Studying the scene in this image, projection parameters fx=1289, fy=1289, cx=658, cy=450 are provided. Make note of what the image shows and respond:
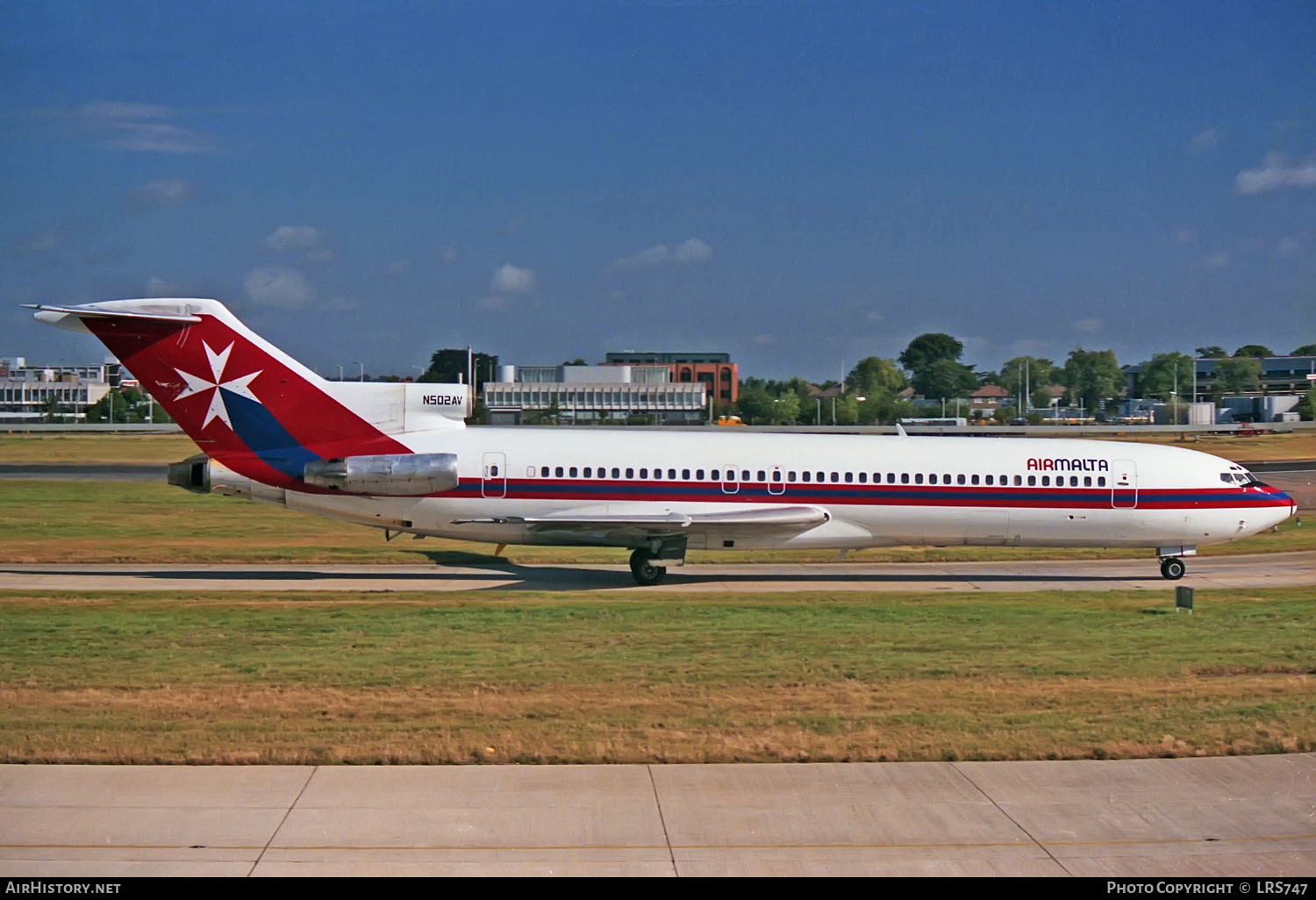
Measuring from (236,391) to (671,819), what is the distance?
62.0ft

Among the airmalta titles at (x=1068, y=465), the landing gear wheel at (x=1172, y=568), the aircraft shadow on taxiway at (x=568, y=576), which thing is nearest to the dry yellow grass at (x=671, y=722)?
the aircraft shadow on taxiway at (x=568, y=576)

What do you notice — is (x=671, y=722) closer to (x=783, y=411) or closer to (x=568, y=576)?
(x=568, y=576)

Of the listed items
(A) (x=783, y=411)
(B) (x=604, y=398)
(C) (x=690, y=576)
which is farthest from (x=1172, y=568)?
(A) (x=783, y=411)

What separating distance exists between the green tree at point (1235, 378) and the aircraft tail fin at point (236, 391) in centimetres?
14938

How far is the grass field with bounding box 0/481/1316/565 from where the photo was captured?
31594mm

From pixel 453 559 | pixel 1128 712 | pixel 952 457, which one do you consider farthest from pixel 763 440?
pixel 1128 712

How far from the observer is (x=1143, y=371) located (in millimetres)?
185500

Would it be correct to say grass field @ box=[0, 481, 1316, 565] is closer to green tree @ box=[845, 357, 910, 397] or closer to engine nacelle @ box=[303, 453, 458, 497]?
engine nacelle @ box=[303, 453, 458, 497]

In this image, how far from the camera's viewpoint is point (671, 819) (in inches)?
425

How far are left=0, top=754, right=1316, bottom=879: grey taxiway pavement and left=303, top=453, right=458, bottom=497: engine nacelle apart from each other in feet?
49.8

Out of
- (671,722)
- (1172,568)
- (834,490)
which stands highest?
(834,490)

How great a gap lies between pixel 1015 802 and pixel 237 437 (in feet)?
65.7

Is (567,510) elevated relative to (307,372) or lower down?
lower down

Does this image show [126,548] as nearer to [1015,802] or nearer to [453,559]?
[453,559]
